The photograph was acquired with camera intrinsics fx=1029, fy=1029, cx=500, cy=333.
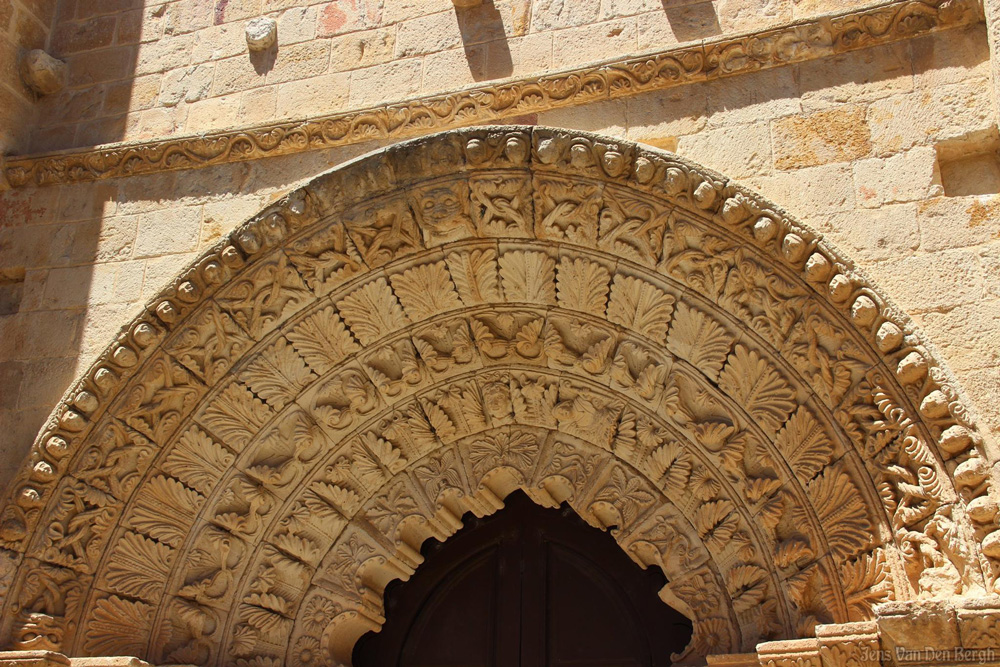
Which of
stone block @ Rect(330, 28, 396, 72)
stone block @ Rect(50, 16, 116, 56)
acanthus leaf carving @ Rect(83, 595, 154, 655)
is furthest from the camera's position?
stone block @ Rect(50, 16, 116, 56)

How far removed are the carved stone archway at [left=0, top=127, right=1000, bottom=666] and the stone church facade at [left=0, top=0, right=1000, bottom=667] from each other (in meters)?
0.01

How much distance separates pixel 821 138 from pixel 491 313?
146 cm

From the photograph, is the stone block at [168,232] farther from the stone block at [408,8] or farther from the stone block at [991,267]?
the stone block at [991,267]

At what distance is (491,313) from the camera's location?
4.28 metres

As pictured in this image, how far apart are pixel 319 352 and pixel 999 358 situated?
8.47 ft

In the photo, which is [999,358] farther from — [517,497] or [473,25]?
[473,25]

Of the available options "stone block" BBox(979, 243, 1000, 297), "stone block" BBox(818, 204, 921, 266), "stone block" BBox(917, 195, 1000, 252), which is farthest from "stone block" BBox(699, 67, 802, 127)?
"stone block" BBox(979, 243, 1000, 297)

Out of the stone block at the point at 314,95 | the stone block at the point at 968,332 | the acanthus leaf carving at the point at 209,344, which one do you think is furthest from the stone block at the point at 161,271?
the stone block at the point at 968,332

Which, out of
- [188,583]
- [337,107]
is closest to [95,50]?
[337,107]

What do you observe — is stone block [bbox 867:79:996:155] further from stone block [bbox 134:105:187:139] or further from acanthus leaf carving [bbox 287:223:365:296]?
stone block [bbox 134:105:187:139]

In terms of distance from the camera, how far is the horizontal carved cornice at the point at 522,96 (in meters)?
3.88

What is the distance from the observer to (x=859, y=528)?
3.33 meters

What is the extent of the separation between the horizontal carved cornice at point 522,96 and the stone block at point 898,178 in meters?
0.53

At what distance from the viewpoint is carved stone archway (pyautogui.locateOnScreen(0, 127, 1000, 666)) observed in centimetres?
373
